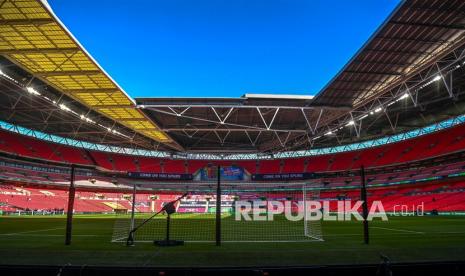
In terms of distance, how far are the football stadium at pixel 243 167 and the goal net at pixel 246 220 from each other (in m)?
0.17

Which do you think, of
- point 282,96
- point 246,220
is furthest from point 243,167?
point 282,96

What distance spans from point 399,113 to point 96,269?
4263 centimetres

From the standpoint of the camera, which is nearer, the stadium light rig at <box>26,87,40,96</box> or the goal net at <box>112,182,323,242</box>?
the goal net at <box>112,182,323,242</box>

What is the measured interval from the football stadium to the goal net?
172 mm

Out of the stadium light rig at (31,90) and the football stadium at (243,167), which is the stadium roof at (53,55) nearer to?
the football stadium at (243,167)

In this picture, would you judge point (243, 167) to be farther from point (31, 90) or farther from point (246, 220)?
point (31, 90)

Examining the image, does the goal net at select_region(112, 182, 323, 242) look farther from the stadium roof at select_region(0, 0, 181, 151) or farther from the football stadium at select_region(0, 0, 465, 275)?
the stadium roof at select_region(0, 0, 181, 151)

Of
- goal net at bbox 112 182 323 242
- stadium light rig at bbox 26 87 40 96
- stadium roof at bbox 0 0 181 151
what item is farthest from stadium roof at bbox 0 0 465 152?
goal net at bbox 112 182 323 242

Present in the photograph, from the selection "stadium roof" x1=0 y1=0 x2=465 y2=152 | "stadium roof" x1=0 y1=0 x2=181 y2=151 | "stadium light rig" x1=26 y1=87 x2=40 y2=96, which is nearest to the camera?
"stadium roof" x1=0 y1=0 x2=181 y2=151

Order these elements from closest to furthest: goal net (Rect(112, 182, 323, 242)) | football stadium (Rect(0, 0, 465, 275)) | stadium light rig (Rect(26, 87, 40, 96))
A: football stadium (Rect(0, 0, 465, 275))
goal net (Rect(112, 182, 323, 242))
stadium light rig (Rect(26, 87, 40, 96))

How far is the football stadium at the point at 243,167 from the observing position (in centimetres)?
880

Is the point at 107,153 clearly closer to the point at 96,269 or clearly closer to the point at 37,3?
the point at 37,3

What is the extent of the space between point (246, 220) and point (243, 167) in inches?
538

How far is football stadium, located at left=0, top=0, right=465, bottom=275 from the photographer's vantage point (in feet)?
28.9
